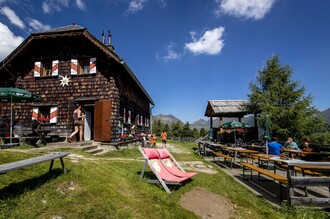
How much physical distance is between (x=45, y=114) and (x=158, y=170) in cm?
1072

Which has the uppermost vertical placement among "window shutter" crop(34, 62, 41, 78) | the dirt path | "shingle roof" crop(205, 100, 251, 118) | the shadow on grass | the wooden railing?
"window shutter" crop(34, 62, 41, 78)

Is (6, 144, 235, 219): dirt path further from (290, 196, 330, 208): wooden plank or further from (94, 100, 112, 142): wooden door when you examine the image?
(94, 100, 112, 142): wooden door

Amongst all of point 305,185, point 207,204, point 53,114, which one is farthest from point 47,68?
point 305,185

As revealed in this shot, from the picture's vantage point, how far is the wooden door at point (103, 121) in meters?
11.7

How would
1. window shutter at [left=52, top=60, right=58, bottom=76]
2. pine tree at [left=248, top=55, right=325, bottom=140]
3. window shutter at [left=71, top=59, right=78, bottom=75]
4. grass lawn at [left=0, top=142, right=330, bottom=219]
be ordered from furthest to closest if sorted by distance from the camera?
pine tree at [left=248, top=55, right=325, bottom=140] < window shutter at [left=52, top=60, right=58, bottom=76] < window shutter at [left=71, top=59, right=78, bottom=75] < grass lawn at [left=0, top=142, right=330, bottom=219]

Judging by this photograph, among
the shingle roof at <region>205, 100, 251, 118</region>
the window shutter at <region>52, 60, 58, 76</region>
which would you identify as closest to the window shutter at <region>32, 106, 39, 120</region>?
the window shutter at <region>52, 60, 58, 76</region>

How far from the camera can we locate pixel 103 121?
38.5ft

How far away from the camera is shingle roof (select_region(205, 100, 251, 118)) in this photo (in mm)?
18812

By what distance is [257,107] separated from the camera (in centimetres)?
1902

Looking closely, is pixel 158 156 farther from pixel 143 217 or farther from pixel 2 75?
pixel 2 75

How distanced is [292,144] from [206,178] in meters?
5.30

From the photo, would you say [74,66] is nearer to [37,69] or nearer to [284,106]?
[37,69]

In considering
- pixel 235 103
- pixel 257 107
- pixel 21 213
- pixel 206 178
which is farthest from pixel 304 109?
pixel 21 213

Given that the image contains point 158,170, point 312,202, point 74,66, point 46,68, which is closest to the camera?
point 312,202
